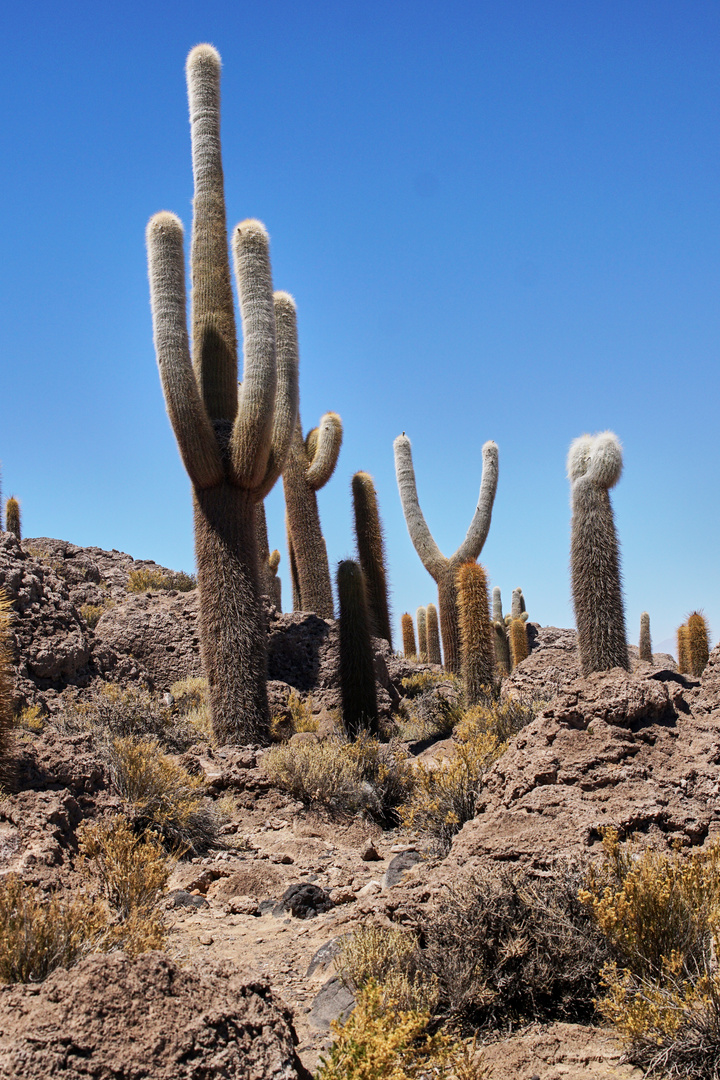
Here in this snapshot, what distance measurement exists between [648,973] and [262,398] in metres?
8.90

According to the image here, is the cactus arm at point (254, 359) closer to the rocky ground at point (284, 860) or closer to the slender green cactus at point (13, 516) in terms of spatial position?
the rocky ground at point (284, 860)

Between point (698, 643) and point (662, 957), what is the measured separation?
57.9 ft

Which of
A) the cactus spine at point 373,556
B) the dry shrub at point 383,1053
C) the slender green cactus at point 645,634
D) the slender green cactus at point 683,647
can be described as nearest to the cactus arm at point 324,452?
the cactus spine at point 373,556

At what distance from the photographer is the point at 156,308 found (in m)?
11.2

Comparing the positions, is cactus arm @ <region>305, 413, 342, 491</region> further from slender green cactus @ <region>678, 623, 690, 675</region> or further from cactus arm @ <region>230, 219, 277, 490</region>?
slender green cactus @ <region>678, 623, 690, 675</region>

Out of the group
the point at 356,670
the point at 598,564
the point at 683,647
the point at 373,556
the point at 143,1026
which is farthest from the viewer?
the point at 683,647

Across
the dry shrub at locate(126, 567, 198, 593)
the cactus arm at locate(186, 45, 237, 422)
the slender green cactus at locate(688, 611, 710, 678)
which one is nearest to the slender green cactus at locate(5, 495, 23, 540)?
the dry shrub at locate(126, 567, 198, 593)

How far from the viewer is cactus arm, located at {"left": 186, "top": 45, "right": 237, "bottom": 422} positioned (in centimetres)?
1209

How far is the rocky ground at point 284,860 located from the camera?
9.30ft

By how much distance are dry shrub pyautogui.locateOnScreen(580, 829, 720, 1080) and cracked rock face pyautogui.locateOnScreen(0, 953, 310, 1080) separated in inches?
56.7

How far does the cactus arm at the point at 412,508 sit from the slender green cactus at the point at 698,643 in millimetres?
6752

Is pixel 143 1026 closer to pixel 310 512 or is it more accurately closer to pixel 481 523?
pixel 310 512

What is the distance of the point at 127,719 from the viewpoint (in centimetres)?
1027

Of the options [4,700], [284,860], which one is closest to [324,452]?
[284,860]
